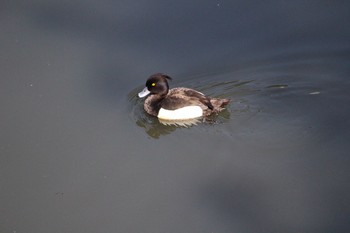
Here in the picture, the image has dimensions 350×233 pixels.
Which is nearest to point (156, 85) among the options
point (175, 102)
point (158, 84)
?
point (158, 84)

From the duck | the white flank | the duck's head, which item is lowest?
the white flank

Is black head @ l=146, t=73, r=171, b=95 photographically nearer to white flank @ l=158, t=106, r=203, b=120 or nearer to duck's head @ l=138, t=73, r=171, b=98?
duck's head @ l=138, t=73, r=171, b=98

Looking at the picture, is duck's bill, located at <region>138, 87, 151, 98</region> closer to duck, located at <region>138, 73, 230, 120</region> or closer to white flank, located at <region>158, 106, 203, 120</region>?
duck, located at <region>138, 73, 230, 120</region>

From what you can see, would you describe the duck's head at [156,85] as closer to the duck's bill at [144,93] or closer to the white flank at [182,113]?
the duck's bill at [144,93]

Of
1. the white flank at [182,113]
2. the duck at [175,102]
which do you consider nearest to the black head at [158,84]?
the duck at [175,102]

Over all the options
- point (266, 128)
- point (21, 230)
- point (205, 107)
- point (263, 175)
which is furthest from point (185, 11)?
point (21, 230)

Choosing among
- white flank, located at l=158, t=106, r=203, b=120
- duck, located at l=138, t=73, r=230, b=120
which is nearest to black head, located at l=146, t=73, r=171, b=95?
duck, located at l=138, t=73, r=230, b=120

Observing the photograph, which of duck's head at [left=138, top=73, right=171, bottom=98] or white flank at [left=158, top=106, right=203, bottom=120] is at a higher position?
duck's head at [left=138, top=73, right=171, bottom=98]

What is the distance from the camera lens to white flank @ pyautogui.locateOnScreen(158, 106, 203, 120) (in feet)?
22.5

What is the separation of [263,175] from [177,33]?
3.37 metres

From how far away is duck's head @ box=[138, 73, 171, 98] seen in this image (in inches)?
276

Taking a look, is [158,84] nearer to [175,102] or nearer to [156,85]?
[156,85]

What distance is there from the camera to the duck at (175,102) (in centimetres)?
683

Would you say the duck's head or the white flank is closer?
the white flank
